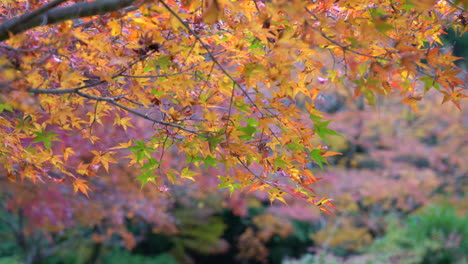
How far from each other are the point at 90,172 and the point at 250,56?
1.05 m

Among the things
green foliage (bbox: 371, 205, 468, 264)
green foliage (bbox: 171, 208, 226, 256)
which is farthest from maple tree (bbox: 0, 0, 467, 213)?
green foliage (bbox: 371, 205, 468, 264)

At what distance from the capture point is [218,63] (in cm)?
139

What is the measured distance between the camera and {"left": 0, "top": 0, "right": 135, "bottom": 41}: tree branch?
1.37 m

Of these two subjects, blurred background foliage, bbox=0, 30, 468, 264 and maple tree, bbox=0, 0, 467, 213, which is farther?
blurred background foliage, bbox=0, 30, 468, 264

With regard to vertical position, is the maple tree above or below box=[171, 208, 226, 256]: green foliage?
above

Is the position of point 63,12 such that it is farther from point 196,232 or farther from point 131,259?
point 131,259

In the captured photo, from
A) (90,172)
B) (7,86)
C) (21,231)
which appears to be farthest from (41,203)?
(7,86)

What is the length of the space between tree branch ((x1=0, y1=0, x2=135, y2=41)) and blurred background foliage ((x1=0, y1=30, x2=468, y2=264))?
473cm

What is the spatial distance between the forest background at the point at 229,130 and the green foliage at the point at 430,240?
1.3 inches

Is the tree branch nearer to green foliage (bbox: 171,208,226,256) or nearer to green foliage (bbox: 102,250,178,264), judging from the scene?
green foliage (bbox: 171,208,226,256)

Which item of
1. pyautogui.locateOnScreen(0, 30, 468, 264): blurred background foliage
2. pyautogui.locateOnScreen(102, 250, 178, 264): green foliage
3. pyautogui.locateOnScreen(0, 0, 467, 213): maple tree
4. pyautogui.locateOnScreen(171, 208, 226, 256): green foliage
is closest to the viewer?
pyautogui.locateOnScreen(0, 0, 467, 213): maple tree

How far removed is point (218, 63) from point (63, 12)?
0.56 metres

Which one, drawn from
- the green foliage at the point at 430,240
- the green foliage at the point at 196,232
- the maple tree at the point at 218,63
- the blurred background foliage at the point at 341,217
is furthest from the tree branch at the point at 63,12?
the green foliage at the point at 430,240

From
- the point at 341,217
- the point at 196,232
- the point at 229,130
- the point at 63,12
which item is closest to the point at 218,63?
the point at 229,130
